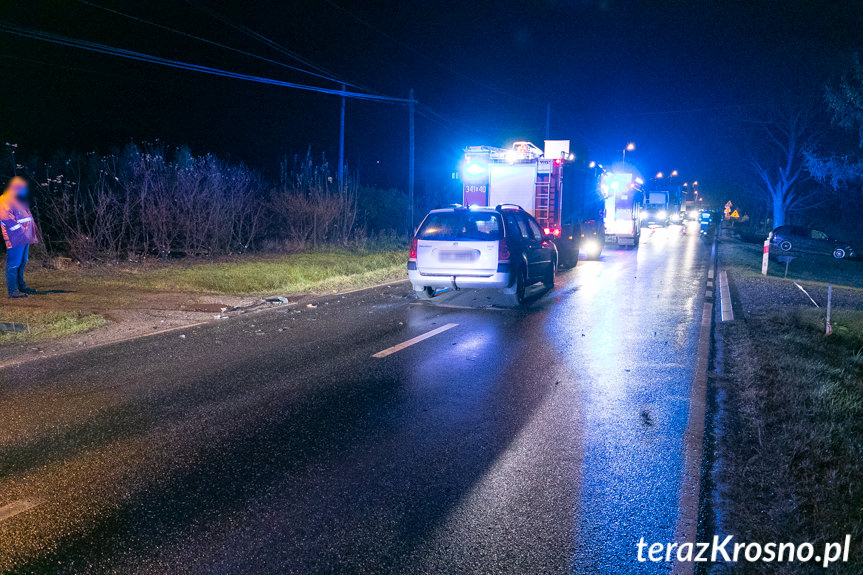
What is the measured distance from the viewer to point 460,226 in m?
11.4

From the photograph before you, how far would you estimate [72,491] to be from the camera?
3896 mm

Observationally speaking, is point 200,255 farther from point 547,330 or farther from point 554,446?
point 554,446

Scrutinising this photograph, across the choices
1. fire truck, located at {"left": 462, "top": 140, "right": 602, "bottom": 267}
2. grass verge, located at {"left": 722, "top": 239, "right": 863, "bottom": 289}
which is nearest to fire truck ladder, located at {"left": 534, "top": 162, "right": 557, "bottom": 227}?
fire truck, located at {"left": 462, "top": 140, "right": 602, "bottom": 267}

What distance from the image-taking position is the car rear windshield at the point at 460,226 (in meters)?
11.0

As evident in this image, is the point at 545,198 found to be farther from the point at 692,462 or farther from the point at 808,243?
the point at 808,243

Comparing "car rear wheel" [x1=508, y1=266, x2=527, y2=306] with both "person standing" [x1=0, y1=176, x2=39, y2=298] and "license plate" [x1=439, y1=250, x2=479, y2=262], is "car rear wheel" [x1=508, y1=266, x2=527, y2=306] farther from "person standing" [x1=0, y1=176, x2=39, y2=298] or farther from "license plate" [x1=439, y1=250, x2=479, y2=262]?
"person standing" [x1=0, y1=176, x2=39, y2=298]

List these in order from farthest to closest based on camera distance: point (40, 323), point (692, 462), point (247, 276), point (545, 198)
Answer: point (545, 198) < point (247, 276) < point (40, 323) < point (692, 462)

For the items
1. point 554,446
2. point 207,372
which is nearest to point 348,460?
point 554,446

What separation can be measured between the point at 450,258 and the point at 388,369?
4336 millimetres

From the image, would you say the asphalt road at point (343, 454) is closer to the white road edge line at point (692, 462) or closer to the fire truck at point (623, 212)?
the white road edge line at point (692, 462)

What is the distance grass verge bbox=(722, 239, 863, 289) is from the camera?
17419 mm

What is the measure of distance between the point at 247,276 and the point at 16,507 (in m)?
11.1

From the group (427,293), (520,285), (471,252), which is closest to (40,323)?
(427,293)

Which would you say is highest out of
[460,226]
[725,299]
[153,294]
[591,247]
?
[460,226]
